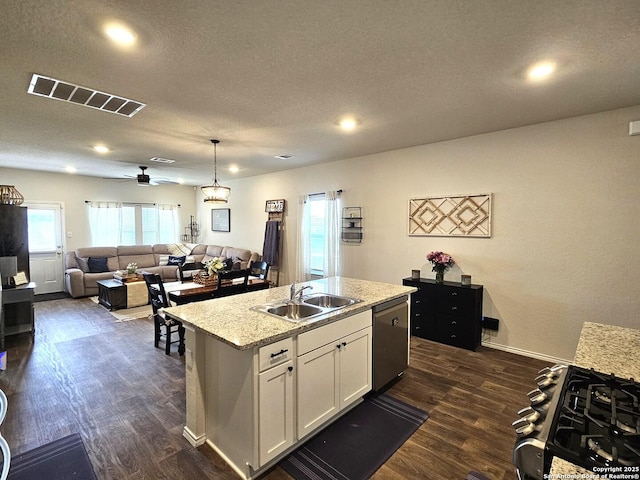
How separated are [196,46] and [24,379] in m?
3.58

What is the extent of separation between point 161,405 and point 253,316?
1342 mm

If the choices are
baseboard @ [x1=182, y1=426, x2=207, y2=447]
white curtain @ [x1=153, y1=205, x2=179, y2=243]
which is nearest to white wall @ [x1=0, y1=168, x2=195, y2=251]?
white curtain @ [x1=153, y1=205, x2=179, y2=243]

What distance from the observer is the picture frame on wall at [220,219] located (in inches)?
320

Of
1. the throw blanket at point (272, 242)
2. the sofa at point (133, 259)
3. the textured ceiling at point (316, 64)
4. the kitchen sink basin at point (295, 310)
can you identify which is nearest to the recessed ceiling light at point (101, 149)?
the textured ceiling at point (316, 64)

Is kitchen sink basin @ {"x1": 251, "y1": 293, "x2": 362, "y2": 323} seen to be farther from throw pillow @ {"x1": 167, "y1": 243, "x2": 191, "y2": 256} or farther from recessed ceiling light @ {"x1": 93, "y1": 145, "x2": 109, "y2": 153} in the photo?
throw pillow @ {"x1": 167, "y1": 243, "x2": 191, "y2": 256}

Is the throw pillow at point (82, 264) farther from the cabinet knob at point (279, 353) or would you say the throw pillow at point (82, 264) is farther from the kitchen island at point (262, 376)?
the cabinet knob at point (279, 353)

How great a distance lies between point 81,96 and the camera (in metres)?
2.71

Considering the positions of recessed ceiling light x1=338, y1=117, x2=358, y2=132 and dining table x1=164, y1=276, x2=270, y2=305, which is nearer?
recessed ceiling light x1=338, y1=117, x2=358, y2=132

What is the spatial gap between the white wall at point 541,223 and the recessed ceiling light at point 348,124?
1303 millimetres

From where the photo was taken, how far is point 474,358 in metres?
3.57

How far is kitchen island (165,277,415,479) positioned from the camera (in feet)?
5.94

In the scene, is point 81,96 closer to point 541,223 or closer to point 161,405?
point 161,405

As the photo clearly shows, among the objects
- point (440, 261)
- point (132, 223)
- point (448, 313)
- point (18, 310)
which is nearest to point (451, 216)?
point (440, 261)

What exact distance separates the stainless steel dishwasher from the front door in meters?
7.65
